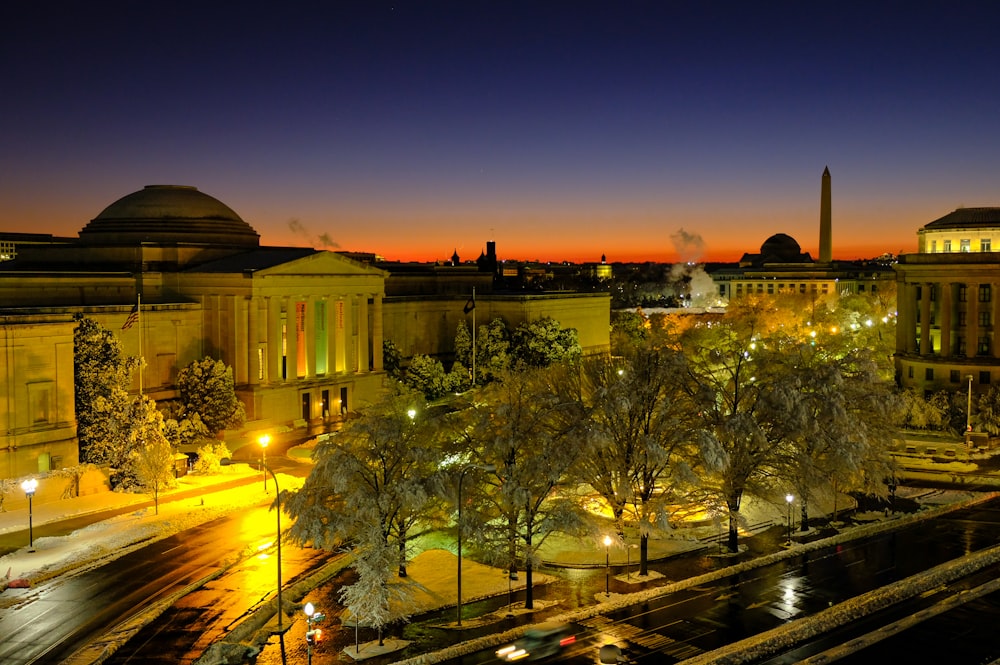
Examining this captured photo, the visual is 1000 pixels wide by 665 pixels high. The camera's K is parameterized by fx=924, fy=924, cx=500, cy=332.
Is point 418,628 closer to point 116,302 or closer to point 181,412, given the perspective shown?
point 181,412

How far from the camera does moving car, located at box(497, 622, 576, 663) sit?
29.5 metres

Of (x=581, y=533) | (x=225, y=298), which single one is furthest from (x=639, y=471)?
(x=225, y=298)

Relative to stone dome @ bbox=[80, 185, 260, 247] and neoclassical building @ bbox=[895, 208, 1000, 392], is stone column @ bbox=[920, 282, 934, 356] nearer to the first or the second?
neoclassical building @ bbox=[895, 208, 1000, 392]

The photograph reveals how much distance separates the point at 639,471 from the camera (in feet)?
126

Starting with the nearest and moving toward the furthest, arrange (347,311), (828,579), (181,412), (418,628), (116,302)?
(418,628), (828,579), (181,412), (116,302), (347,311)

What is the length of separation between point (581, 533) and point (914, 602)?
1284 centimetres

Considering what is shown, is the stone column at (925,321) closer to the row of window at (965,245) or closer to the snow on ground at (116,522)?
the row of window at (965,245)

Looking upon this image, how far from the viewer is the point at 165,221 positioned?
74688mm

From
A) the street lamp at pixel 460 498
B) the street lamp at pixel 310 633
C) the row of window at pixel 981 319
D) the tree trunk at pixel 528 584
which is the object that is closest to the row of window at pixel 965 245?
the row of window at pixel 981 319

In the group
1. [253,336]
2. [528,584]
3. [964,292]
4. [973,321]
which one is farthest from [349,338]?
[964,292]

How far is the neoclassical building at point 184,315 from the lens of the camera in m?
50.8

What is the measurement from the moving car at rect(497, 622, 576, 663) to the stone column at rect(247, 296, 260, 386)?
39.6 meters

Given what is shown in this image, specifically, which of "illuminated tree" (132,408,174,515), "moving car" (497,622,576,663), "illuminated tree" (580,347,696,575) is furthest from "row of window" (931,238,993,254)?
"illuminated tree" (132,408,174,515)

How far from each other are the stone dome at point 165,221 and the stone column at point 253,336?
1049 cm
